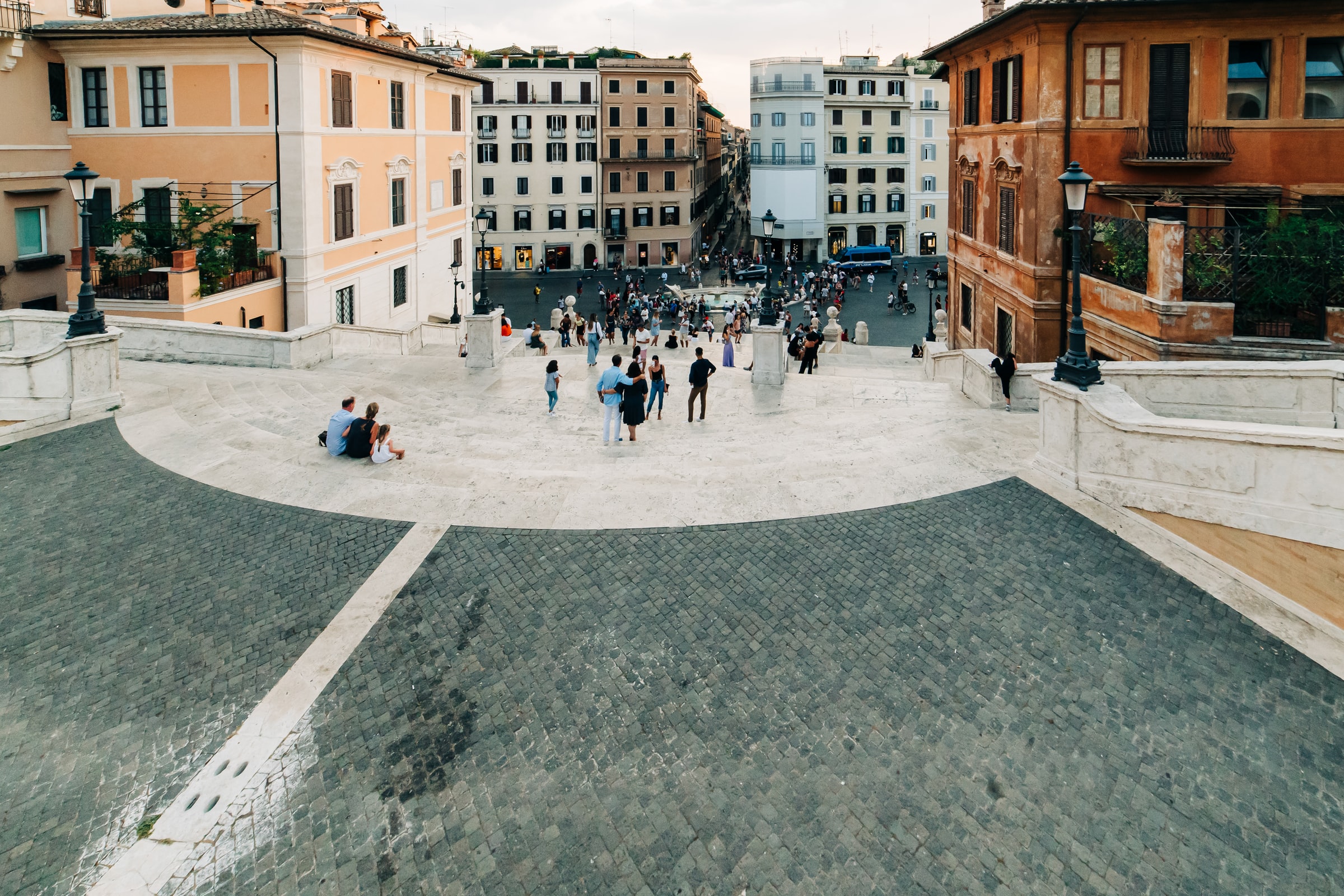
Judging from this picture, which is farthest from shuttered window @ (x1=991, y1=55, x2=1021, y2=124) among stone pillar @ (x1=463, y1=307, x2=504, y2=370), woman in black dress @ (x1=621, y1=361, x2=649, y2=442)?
woman in black dress @ (x1=621, y1=361, x2=649, y2=442)

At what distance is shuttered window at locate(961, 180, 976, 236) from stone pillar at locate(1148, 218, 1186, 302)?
459 inches

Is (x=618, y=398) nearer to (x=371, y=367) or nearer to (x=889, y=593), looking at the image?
(x=889, y=593)

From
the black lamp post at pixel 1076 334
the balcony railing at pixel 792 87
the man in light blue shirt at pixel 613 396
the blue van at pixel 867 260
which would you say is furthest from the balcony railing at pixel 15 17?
the balcony railing at pixel 792 87

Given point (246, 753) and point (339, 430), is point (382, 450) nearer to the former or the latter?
point (339, 430)

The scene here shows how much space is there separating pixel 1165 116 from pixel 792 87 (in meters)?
54.0

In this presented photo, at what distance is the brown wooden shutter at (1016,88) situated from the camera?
22.5 metres

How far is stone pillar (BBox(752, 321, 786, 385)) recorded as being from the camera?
61.8 ft

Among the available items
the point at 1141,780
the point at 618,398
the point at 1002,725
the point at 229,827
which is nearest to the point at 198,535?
the point at 229,827

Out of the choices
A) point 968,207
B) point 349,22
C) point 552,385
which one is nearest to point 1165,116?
point 968,207

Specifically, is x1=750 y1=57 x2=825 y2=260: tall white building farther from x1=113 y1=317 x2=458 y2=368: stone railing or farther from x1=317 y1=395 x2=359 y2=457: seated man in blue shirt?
x1=317 y1=395 x2=359 y2=457: seated man in blue shirt

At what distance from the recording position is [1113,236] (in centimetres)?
1894

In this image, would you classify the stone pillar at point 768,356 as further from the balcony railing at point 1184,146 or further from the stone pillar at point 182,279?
the stone pillar at point 182,279

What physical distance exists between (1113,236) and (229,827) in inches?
747

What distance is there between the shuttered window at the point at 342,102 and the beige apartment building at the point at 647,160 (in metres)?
39.6
